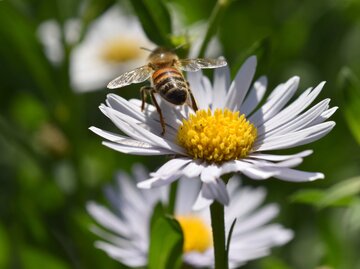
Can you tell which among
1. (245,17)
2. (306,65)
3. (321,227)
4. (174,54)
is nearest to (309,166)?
(306,65)

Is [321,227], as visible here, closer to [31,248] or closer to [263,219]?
[263,219]

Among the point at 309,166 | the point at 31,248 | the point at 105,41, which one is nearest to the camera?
the point at 31,248

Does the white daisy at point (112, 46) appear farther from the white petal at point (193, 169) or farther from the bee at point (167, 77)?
the white petal at point (193, 169)

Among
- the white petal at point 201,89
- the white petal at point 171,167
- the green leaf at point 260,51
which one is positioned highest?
the green leaf at point 260,51

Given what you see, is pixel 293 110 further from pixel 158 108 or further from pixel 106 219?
pixel 106 219

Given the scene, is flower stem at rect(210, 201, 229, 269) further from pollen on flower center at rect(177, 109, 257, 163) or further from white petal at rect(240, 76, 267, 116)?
white petal at rect(240, 76, 267, 116)

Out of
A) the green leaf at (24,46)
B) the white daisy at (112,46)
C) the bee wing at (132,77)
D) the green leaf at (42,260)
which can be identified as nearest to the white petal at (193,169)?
the bee wing at (132,77)
